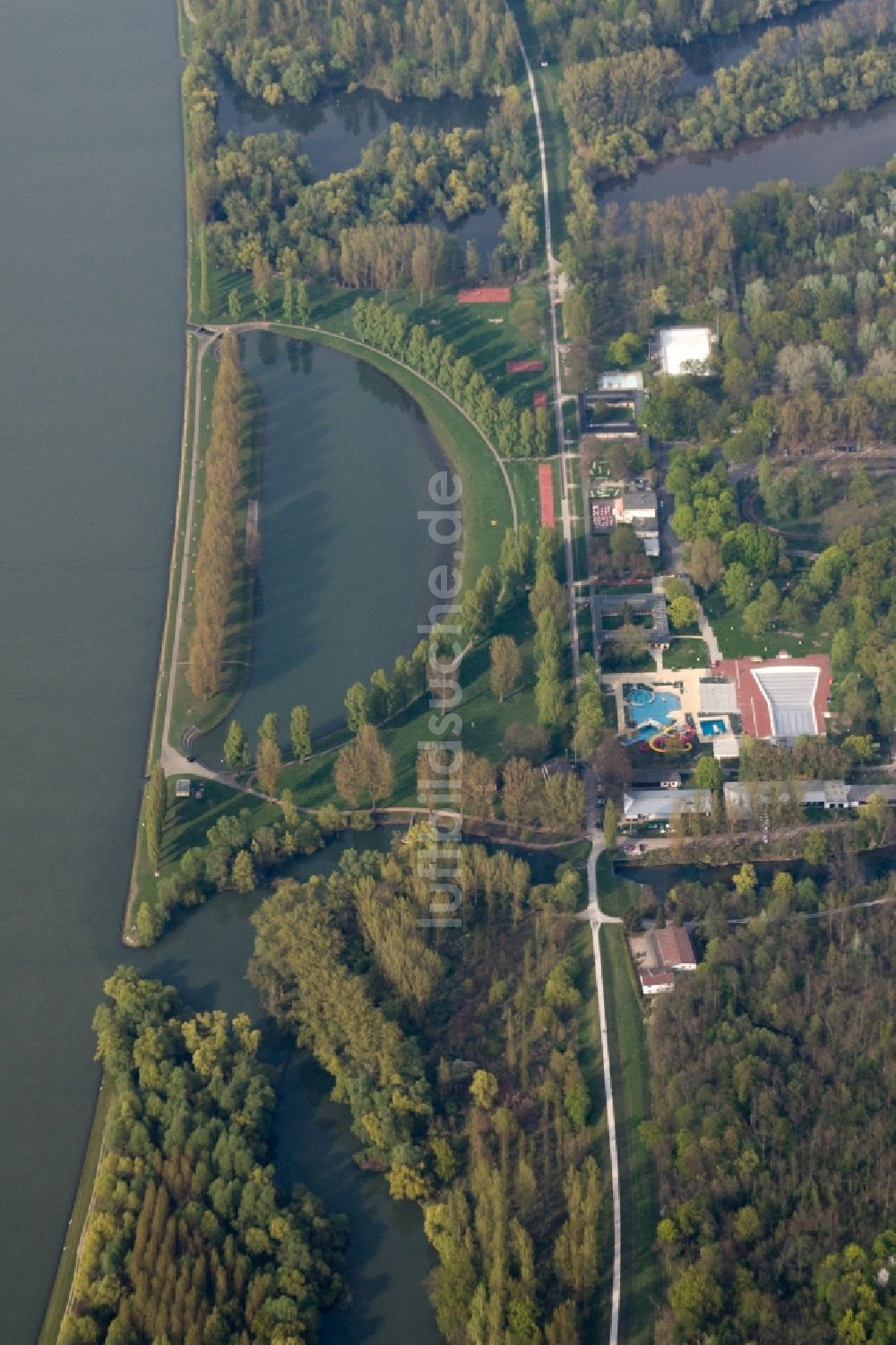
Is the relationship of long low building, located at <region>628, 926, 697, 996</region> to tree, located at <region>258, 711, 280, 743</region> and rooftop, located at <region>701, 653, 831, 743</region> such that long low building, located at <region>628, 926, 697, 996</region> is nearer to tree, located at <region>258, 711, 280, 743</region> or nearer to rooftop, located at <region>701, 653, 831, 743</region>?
rooftop, located at <region>701, 653, 831, 743</region>

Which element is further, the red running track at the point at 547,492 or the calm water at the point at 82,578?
the red running track at the point at 547,492

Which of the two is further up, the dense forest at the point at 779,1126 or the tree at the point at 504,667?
the tree at the point at 504,667

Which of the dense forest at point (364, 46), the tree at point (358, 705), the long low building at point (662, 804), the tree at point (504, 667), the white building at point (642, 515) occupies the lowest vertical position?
the long low building at point (662, 804)

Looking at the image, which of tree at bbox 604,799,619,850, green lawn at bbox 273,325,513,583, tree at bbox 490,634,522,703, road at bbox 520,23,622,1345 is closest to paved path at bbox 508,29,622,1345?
road at bbox 520,23,622,1345

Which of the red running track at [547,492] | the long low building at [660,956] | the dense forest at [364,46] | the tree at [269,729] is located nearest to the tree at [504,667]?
the tree at [269,729]

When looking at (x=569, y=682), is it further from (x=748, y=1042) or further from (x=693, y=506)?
(x=748, y=1042)

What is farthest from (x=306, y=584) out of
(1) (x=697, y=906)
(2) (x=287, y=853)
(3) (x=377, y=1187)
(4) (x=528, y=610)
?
(3) (x=377, y=1187)

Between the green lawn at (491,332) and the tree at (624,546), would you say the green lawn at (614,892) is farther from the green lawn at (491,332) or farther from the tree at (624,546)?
the green lawn at (491,332)

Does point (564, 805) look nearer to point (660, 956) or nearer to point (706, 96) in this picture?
point (660, 956)
